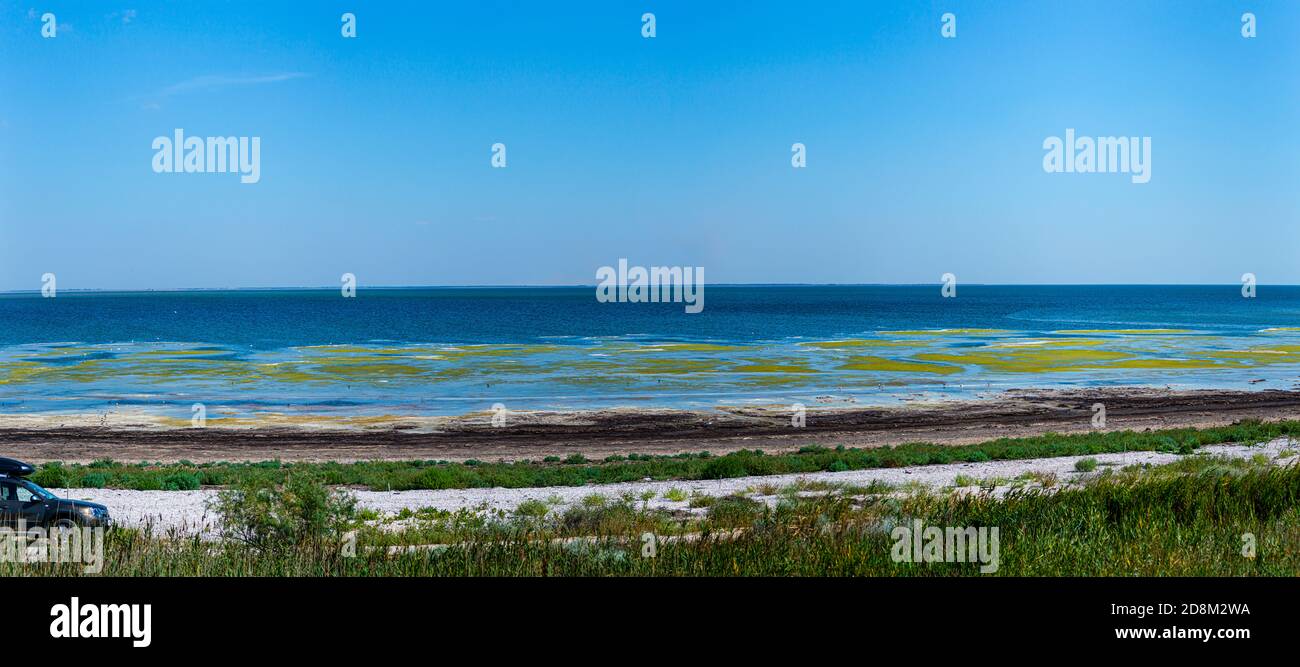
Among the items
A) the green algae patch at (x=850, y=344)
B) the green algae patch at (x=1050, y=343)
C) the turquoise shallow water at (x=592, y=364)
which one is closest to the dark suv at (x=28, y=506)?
the turquoise shallow water at (x=592, y=364)

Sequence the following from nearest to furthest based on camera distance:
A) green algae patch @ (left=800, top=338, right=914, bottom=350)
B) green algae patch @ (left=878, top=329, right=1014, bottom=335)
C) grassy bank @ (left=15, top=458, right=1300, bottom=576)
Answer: grassy bank @ (left=15, top=458, right=1300, bottom=576), green algae patch @ (left=800, top=338, right=914, bottom=350), green algae patch @ (left=878, top=329, right=1014, bottom=335)

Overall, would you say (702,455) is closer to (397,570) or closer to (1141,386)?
(397,570)

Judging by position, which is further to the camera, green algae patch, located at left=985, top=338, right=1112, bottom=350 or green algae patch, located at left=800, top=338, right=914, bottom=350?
green algae patch, located at left=985, top=338, right=1112, bottom=350

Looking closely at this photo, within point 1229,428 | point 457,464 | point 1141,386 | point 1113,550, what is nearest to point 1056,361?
point 1141,386

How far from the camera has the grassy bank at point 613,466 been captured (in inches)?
908

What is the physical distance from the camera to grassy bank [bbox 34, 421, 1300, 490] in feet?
75.7

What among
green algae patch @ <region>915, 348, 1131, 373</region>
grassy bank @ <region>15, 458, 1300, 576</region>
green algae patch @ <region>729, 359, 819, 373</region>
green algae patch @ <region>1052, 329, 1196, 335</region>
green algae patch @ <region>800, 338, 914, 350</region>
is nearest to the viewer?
grassy bank @ <region>15, 458, 1300, 576</region>

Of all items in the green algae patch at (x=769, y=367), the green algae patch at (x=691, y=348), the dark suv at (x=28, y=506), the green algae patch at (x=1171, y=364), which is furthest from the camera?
the green algae patch at (x=691, y=348)

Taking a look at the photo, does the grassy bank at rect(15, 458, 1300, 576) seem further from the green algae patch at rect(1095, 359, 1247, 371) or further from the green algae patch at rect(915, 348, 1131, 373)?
the green algae patch at rect(1095, 359, 1247, 371)

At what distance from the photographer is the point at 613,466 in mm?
25938

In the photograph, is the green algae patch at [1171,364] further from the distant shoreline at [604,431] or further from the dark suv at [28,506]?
the dark suv at [28,506]

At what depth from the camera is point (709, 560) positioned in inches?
305

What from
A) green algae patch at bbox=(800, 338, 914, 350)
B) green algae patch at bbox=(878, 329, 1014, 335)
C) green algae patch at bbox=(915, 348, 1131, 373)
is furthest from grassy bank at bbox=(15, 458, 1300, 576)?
green algae patch at bbox=(878, 329, 1014, 335)

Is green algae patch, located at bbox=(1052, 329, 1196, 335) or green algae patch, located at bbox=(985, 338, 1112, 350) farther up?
green algae patch, located at bbox=(1052, 329, 1196, 335)
